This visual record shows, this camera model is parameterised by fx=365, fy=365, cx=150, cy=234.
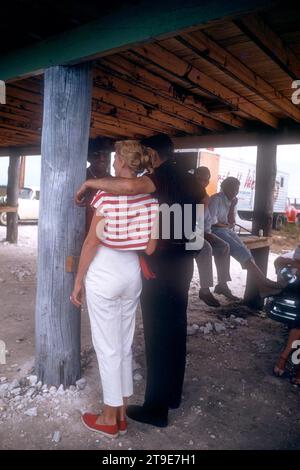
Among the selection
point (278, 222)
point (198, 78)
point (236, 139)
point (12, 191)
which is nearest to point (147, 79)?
point (198, 78)

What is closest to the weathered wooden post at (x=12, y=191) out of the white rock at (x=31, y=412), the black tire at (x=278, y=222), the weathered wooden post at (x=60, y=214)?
the weathered wooden post at (x=60, y=214)

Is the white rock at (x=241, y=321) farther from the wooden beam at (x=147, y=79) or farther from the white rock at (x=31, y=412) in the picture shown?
the white rock at (x=31, y=412)

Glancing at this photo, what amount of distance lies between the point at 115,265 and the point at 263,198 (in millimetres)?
4777

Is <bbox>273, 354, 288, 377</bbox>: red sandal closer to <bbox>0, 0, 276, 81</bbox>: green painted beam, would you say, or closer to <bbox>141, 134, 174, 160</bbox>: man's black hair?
<bbox>141, 134, 174, 160</bbox>: man's black hair

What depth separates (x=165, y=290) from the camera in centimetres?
284

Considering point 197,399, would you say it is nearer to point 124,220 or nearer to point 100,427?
point 100,427

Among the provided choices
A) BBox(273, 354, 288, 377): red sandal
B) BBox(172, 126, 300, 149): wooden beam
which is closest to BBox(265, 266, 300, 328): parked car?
BBox(273, 354, 288, 377): red sandal

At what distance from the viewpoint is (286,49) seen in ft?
11.7

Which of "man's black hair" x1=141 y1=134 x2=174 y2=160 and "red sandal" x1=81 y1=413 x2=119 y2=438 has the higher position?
"man's black hair" x1=141 y1=134 x2=174 y2=160

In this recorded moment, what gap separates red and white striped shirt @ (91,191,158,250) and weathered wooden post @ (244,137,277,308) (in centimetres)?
430

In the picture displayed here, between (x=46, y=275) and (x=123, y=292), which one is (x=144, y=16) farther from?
(x=46, y=275)

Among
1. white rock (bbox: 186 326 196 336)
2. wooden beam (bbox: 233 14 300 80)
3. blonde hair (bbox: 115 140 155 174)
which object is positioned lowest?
white rock (bbox: 186 326 196 336)

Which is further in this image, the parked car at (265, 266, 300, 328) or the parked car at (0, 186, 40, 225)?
the parked car at (0, 186, 40, 225)

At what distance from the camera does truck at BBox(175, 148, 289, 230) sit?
53.1 feet
